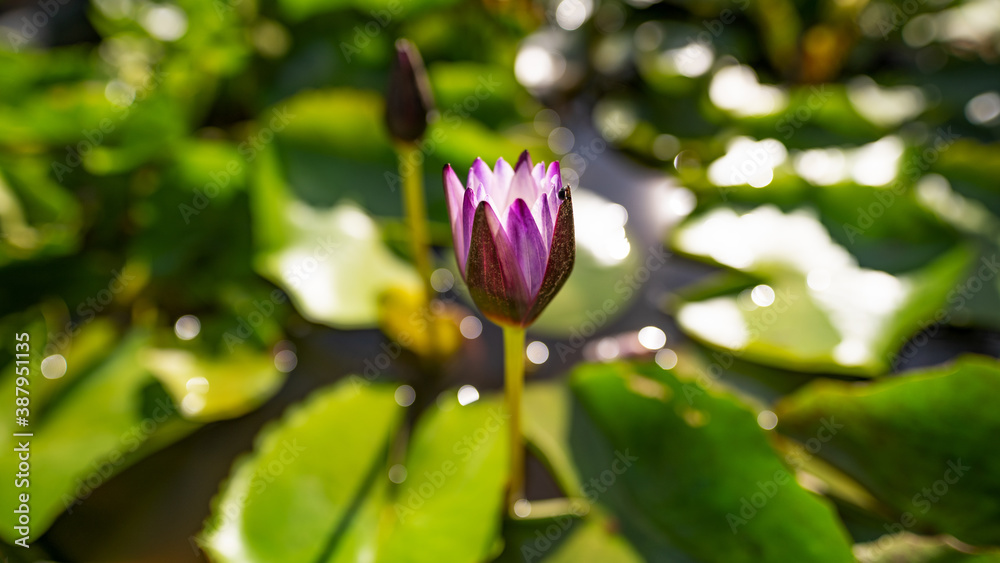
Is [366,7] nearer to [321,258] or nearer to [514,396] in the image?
[321,258]

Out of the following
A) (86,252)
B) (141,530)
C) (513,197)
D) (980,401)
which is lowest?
(141,530)

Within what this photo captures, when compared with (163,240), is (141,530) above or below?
below

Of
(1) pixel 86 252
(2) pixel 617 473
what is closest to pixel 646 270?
(2) pixel 617 473

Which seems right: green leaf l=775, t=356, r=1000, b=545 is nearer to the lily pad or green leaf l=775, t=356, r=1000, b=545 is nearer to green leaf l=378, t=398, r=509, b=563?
the lily pad

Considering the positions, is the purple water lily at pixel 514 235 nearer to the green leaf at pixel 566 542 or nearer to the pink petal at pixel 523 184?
the pink petal at pixel 523 184

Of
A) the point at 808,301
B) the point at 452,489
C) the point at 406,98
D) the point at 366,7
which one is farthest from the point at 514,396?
the point at 366,7

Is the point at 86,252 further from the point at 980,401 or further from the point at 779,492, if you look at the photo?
the point at 980,401
